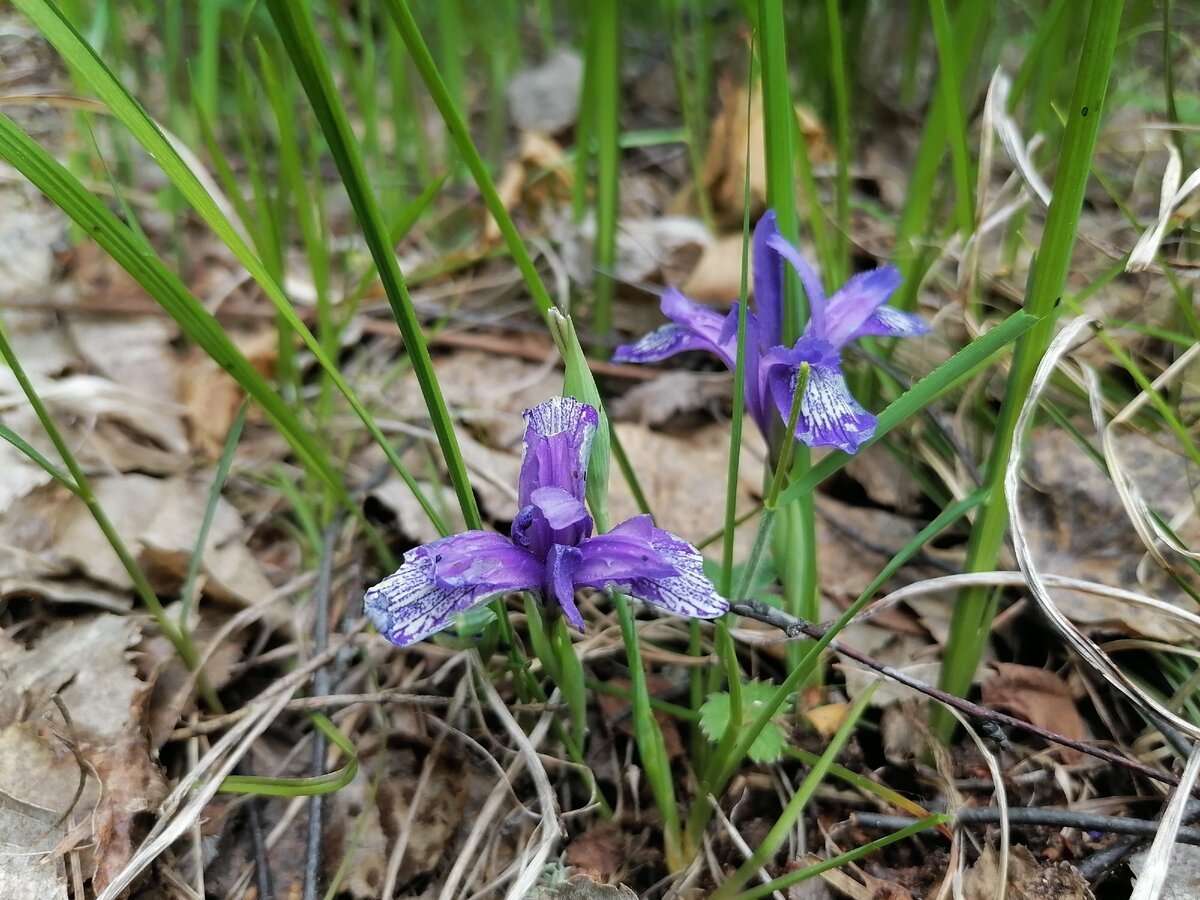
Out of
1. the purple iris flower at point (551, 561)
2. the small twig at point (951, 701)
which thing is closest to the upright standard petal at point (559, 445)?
the purple iris flower at point (551, 561)

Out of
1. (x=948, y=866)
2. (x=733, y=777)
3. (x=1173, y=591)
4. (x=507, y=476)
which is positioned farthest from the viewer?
(x=507, y=476)

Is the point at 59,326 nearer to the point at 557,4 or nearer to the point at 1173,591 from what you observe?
the point at 1173,591

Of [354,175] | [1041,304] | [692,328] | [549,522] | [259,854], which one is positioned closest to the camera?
[354,175]

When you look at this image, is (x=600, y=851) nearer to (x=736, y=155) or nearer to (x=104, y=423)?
(x=104, y=423)

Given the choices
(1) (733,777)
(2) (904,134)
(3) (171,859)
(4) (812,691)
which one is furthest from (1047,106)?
(3) (171,859)

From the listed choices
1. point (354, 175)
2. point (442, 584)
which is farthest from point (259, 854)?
point (354, 175)

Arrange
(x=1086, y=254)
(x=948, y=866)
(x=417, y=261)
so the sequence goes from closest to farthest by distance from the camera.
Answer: (x=948, y=866) → (x=1086, y=254) → (x=417, y=261)
